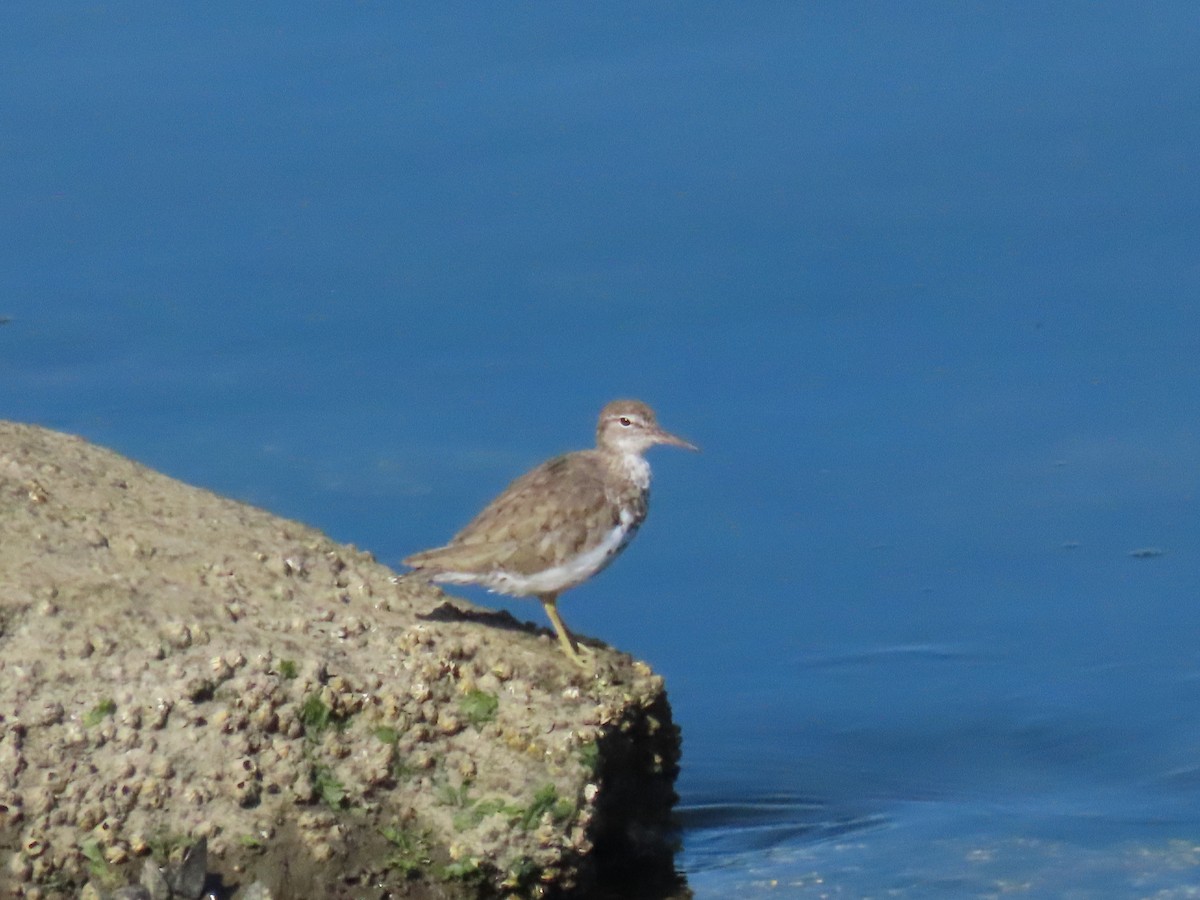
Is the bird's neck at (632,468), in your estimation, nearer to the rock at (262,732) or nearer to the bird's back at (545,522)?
the bird's back at (545,522)

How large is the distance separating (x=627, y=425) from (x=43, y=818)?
323 cm

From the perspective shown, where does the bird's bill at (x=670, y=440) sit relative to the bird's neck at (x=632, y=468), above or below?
above

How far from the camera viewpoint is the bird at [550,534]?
→ 6.95 m

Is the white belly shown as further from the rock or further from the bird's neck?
the rock

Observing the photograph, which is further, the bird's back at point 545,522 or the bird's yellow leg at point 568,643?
the bird's back at point 545,522

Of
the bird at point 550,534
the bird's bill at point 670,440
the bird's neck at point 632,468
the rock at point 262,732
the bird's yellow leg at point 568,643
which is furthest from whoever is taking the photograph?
the bird's bill at point 670,440

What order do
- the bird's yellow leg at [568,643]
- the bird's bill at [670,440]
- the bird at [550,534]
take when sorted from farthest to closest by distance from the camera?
the bird's bill at [670,440]
the bird at [550,534]
the bird's yellow leg at [568,643]

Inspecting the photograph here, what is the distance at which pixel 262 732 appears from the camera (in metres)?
5.80

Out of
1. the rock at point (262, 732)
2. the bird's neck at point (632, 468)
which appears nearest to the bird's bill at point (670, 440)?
the bird's neck at point (632, 468)

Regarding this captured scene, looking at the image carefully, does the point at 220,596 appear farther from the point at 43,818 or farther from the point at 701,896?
the point at 701,896

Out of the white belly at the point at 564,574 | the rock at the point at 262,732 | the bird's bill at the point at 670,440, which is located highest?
the bird's bill at the point at 670,440

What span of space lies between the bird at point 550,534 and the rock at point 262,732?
1.17 feet

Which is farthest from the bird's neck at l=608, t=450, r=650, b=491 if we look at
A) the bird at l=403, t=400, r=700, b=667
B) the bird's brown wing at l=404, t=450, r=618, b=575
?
the bird's brown wing at l=404, t=450, r=618, b=575

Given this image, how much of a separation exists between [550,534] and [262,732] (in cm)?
172
